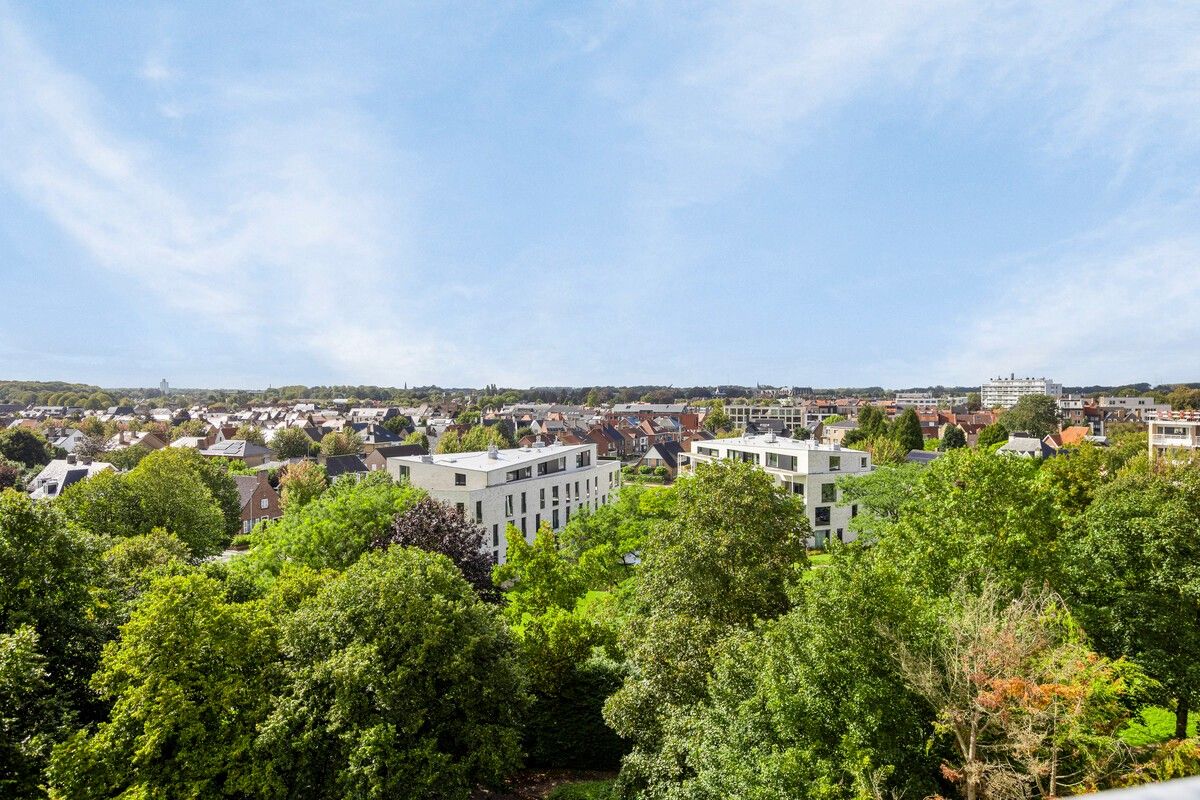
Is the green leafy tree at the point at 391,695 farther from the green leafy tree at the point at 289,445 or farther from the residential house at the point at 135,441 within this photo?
the residential house at the point at 135,441

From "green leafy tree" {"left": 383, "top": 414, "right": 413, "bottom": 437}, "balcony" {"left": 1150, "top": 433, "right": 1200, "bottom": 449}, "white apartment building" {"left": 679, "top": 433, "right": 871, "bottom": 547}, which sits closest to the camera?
"white apartment building" {"left": 679, "top": 433, "right": 871, "bottom": 547}

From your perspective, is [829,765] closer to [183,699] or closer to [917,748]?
[917,748]

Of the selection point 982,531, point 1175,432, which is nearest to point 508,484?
point 982,531

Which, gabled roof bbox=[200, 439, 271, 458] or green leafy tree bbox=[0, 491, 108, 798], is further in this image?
gabled roof bbox=[200, 439, 271, 458]

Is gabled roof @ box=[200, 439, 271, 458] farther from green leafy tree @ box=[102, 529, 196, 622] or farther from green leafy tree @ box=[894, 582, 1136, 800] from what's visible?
green leafy tree @ box=[894, 582, 1136, 800]

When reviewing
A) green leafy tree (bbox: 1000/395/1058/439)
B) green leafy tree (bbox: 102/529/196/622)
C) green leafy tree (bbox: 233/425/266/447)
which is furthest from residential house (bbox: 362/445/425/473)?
green leafy tree (bbox: 1000/395/1058/439)

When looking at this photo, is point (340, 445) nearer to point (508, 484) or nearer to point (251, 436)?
point (251, 436)

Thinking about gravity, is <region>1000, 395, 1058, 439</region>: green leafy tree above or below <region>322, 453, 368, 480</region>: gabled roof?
above

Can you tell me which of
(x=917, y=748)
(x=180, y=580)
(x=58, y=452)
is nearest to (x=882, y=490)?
(x=917, y=748)
